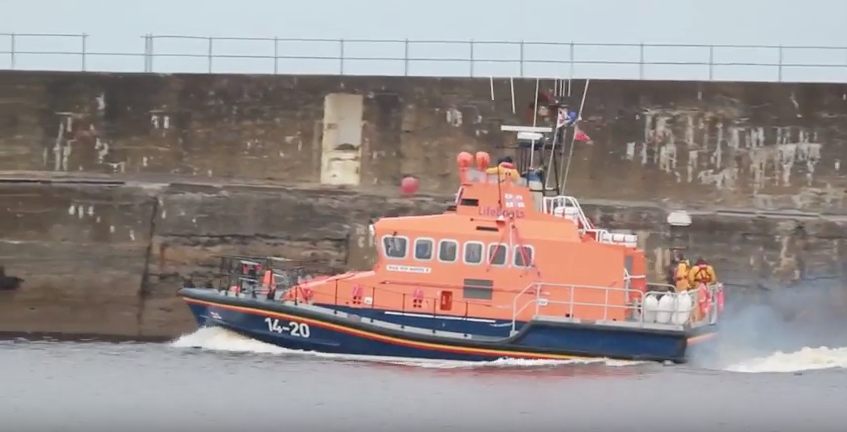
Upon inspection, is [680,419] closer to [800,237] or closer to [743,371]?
[743,371]

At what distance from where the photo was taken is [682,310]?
19.0 meters

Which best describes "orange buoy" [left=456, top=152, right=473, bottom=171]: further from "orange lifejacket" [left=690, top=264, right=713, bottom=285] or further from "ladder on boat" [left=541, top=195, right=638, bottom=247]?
"orange lifejacket" [left=690, top=264, right=713, bottom=285]

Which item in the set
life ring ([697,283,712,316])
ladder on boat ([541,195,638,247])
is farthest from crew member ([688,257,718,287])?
ladder on boat ([541,195,638,247])

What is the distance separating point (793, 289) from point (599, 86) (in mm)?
4121

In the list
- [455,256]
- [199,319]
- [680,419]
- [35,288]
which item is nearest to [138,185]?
[35,288]

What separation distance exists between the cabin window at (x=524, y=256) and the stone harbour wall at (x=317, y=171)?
4.40 meters

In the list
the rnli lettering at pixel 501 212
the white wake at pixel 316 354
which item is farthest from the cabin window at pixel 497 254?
the white wake at pixel 316 354

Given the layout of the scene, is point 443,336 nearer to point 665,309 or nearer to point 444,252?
point 444,252

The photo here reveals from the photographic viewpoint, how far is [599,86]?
24484 mm

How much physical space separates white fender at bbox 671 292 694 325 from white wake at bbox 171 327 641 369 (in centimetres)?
73

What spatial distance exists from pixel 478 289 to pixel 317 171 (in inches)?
246

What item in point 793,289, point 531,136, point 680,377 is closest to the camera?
point 680,377

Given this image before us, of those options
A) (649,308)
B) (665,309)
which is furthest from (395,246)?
(665,309)

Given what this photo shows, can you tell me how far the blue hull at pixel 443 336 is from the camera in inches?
735
